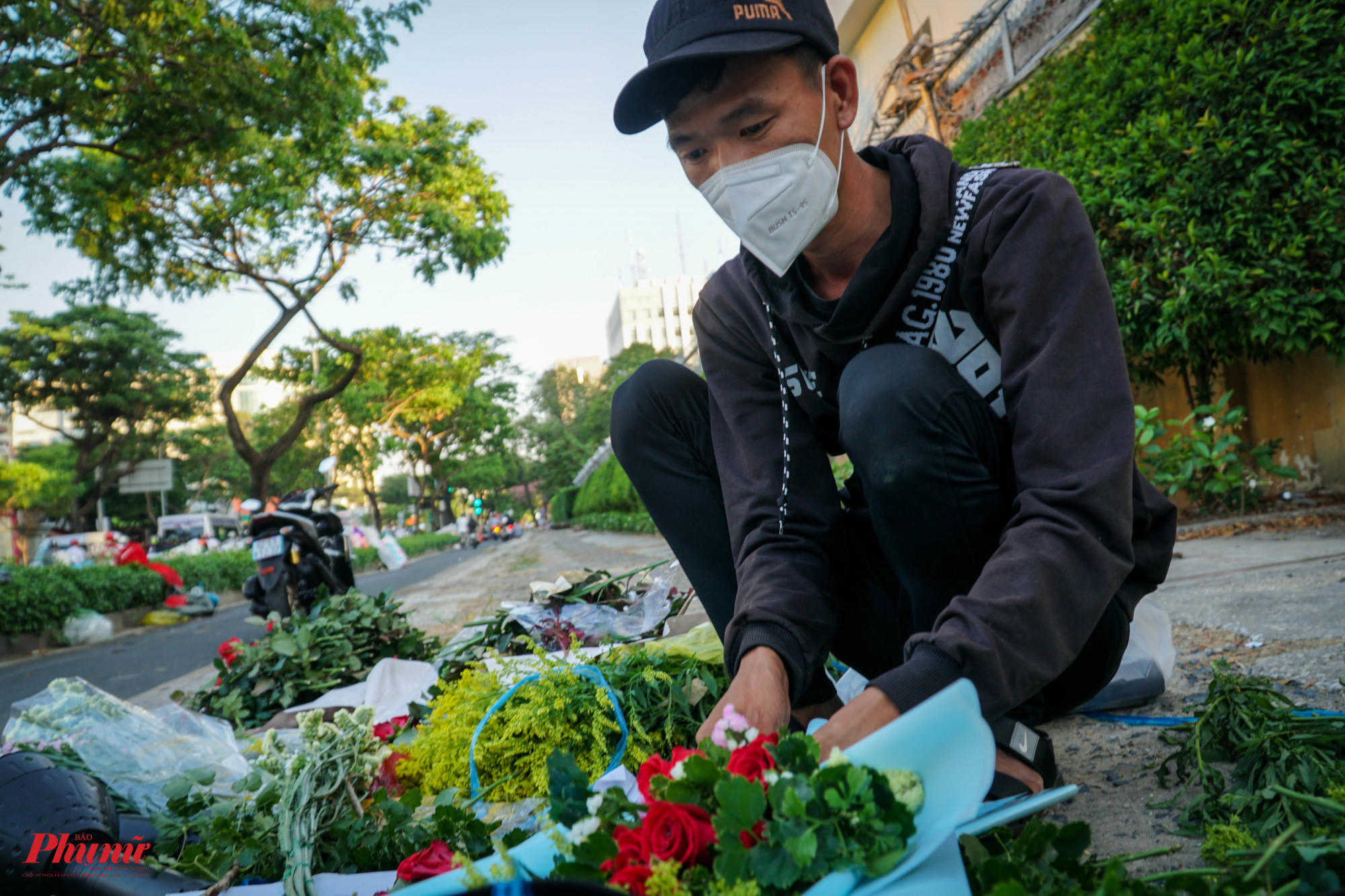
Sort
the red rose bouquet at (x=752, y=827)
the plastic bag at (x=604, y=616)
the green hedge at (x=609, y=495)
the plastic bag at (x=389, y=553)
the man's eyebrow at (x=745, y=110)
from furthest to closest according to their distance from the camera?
the green hedge at (x=609, y=495) → the plastic bag at (x=389, y=553) → the plastic bag at (x=604, y=616) → the man's eyebrow at (x=745, y=110) → the red rose bouquet at (x=752, y=827)

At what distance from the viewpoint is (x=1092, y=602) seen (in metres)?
1.11

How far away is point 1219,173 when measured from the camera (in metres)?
4.46

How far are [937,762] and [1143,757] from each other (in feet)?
3.50

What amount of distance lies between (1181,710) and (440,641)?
2.91m

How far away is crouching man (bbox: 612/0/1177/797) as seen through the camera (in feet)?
3.63

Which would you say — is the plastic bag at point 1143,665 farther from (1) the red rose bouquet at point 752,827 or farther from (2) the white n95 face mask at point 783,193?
(1) the red rose bouquet at point 752,827

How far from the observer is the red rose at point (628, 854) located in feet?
2.70

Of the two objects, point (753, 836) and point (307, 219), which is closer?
point (753, 836)

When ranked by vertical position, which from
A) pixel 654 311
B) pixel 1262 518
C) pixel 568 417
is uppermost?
pixel 654 311

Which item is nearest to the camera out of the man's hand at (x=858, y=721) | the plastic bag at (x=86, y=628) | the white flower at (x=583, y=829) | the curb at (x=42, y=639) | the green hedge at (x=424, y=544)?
the white flower at (x=583, y=829)

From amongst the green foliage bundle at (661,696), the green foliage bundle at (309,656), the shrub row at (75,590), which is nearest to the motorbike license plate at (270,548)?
the shrub row at (75,590)

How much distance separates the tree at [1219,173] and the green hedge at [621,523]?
806 cm

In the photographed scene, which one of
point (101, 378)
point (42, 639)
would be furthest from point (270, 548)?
point (101, 378)

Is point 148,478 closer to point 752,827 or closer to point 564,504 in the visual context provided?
point 752,827
